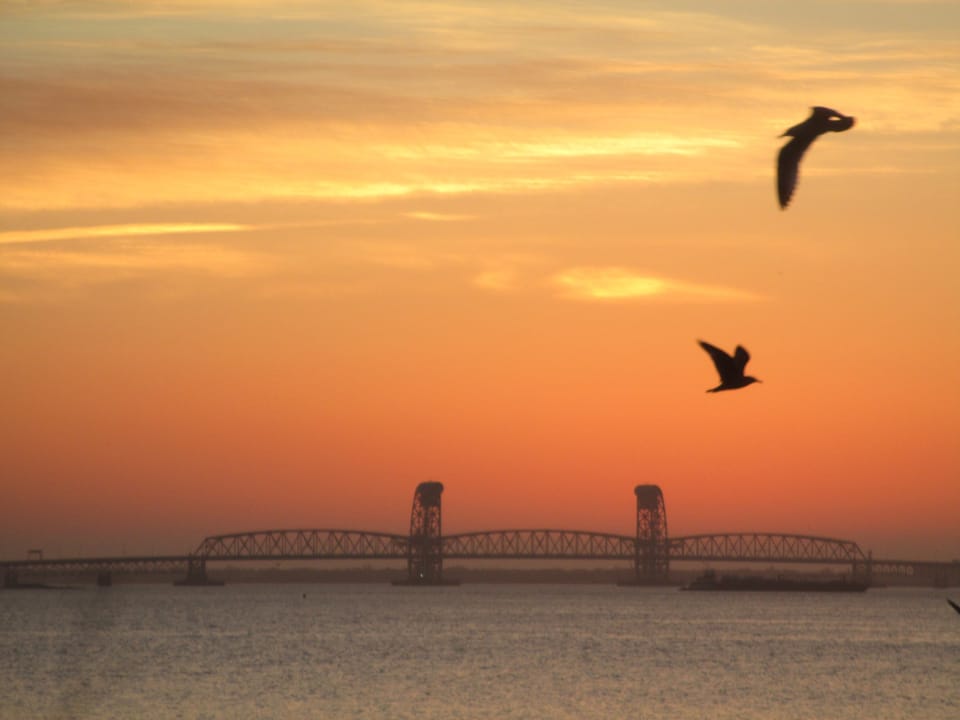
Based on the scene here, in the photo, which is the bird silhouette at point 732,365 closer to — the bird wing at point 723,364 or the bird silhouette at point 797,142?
the bird wing at point 723,364

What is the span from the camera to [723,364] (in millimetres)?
17969

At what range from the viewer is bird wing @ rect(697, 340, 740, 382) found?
1767 centimetres

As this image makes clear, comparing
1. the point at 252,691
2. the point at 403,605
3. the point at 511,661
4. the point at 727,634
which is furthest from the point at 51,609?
the point at 252,691

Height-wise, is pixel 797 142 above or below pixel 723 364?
above

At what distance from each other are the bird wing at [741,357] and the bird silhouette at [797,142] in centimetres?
243

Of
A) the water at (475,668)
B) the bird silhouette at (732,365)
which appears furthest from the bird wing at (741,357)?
the water at (475,668)

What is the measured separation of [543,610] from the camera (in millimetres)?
173750

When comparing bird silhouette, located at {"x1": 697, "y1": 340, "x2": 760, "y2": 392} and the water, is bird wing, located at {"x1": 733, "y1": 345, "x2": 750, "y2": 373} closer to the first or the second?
bird silhouette, located at {"x1": 697, "y1": 340, "x2": 760, "y2": 392}

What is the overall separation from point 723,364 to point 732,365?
8cm

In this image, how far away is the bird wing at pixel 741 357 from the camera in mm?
17750

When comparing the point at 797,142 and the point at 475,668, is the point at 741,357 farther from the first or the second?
the point at 475,668

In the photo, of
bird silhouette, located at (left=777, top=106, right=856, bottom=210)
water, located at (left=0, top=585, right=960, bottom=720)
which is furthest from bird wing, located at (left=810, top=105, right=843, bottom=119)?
water, located at (left=0, top=585, right=960, bottom=720)

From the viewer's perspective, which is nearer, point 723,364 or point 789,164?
point 789,164

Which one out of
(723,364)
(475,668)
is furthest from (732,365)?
(475,668)
